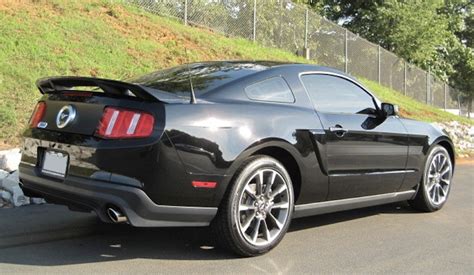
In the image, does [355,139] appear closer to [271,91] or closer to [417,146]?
[271,91]

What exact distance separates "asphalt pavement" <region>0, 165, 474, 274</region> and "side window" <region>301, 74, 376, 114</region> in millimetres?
1187

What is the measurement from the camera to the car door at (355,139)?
5016 millimetres

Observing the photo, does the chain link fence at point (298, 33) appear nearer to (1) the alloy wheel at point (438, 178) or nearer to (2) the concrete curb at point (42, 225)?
(2) the concrete curb at point (42, 225)

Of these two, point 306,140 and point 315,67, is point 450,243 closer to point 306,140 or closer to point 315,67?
point 306,140

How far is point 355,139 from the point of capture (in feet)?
17.1

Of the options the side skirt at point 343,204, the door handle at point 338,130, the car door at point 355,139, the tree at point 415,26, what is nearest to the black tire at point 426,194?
the side skirt at point 343,204

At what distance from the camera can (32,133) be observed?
14.9ft

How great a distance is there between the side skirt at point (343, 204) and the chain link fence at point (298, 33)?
9749 mm

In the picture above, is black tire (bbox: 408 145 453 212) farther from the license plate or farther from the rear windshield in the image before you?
the license plate

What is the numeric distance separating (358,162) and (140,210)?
89.8 inches

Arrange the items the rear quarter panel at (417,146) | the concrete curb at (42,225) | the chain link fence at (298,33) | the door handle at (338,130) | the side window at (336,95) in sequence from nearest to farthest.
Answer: the concrete curb at (42,225) < the door handle at (338,130) < the side window at (336,95) < the rear quarter panel at (417,146) < the chain link fence at (298,33)

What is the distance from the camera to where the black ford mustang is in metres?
3.91

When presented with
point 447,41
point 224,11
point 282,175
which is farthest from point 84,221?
point 447,41

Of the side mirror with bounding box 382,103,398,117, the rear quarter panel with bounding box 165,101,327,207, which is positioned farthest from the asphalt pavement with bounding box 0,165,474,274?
the side mirror with bounding box 382,103,398,117
